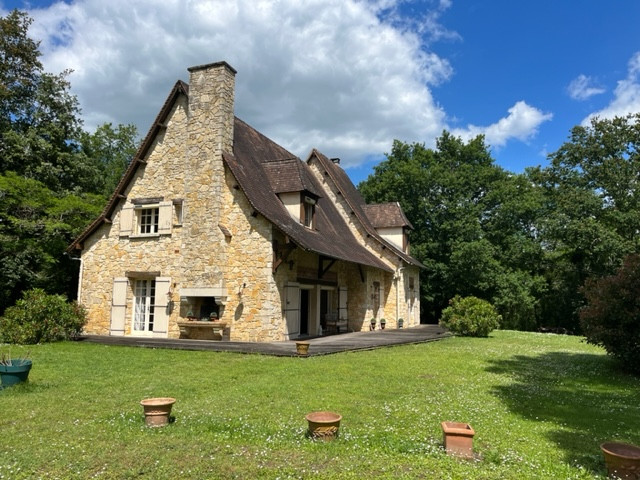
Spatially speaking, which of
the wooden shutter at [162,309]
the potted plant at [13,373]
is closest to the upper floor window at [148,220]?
the wooden shutter at [162,309]

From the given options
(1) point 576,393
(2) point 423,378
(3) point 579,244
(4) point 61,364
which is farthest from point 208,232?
(3) point 579,244

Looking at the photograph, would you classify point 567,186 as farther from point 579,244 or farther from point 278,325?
point 278,325

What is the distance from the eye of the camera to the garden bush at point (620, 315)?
397 inches

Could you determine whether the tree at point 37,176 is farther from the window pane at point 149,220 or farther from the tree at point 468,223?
the tree at point 468,223

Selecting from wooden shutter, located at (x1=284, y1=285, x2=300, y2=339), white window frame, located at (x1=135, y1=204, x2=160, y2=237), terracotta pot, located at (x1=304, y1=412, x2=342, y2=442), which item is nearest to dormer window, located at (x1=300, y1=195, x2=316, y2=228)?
wooden shutter, located at (x1=284, y1=285, x2=300, y2=339)

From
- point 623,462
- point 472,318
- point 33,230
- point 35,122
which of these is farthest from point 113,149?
point 623,462

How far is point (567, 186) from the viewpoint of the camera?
3075cm

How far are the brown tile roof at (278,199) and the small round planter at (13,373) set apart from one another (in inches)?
301

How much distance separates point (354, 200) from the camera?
2495 centimetres

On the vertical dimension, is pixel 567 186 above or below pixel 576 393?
above

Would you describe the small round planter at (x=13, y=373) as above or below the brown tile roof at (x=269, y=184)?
below

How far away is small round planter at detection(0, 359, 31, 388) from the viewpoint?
293 inches

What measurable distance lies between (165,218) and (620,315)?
1350cm

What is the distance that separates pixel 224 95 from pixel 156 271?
6412 millimetres
